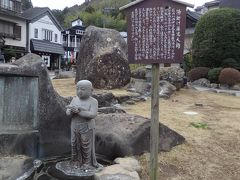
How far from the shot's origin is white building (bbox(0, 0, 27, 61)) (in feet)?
117

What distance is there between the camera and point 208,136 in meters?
7.79

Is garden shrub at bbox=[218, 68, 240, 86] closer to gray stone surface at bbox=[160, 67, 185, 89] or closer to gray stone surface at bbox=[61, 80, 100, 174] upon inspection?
gray stone surface at bbox=[160, 67, 185, 89]

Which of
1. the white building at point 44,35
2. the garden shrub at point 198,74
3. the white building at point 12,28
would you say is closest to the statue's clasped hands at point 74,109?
the garden shrub at point 198,74

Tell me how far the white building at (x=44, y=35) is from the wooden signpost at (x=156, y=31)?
34.7 meters

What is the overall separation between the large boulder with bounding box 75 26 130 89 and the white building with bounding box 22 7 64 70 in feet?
82.8

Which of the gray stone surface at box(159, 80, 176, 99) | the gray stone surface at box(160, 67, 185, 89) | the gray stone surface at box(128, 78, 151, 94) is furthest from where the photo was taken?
the gray stone surface at box(160, 67, 185, 89)

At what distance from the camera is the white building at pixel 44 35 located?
39969 mm

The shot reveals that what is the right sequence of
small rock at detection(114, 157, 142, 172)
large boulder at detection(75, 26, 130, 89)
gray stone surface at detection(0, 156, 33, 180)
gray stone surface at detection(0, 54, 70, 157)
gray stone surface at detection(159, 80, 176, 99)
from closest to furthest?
gray stone surface at detection(0, 156, 33, 180) → small rock at detection(114, 157, 142, 172) → gray stone surface at detection(0, 54, 70, 157) → gray stone surface at detection(159, 80, 176, 99) → large boulder at detection(75, 26, 130, 89)

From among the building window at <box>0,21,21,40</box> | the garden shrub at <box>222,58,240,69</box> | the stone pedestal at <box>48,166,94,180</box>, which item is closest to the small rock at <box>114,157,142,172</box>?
the stone pedestal at <box>48,166,94,180</box>

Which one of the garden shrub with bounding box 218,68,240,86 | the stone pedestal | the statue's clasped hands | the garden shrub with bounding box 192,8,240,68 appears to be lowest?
the stone pedestal

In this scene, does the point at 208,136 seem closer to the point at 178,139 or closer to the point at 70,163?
the point at 178,139

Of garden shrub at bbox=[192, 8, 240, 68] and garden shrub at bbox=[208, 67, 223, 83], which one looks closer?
garden shrub at bbox=[208, 67, 223, 83]

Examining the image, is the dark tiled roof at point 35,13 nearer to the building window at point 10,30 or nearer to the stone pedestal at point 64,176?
the building window at point 10,30

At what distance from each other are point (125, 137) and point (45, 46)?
3700 centimetres
